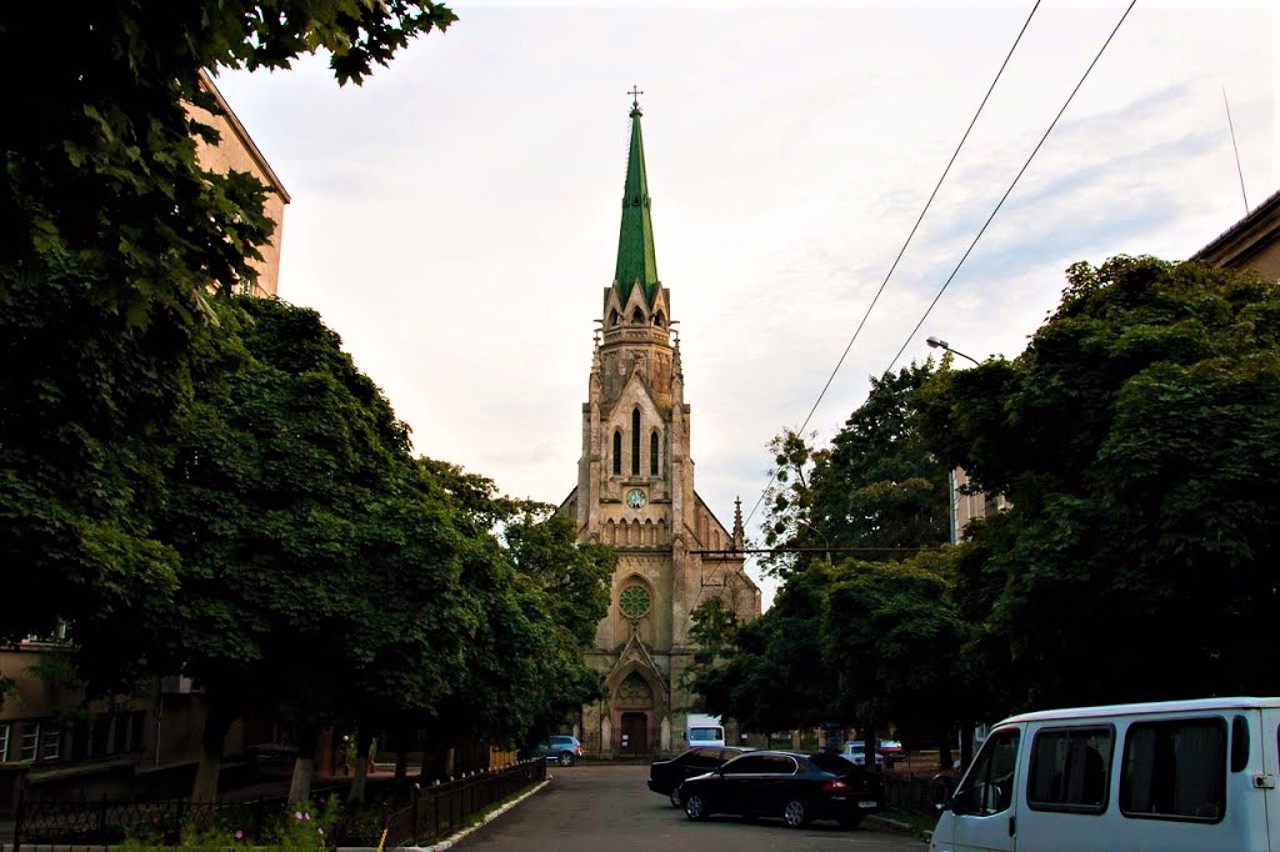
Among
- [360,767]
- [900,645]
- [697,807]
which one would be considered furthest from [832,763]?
[360,767]

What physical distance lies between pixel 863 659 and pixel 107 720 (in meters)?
17.3

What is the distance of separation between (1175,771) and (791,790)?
16234 millimetres

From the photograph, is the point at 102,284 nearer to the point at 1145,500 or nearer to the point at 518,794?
the point at 1145,500

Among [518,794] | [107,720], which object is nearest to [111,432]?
[107,720]

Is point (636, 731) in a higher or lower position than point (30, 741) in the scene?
lower

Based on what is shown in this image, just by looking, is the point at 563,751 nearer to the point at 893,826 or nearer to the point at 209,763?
the point at 893,826

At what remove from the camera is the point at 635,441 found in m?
77.6

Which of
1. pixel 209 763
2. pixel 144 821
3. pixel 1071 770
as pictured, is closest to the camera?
pixel 1071 770

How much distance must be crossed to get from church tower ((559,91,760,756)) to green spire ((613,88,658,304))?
3610 millimetres

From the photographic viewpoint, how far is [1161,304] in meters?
15.1

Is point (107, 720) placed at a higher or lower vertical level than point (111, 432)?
lower

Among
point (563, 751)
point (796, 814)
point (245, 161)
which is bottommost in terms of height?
point (563, 751)

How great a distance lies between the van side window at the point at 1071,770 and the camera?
8.80 m

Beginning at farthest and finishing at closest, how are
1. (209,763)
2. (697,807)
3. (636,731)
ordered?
(636,731)
(697,807)
(209,763)
